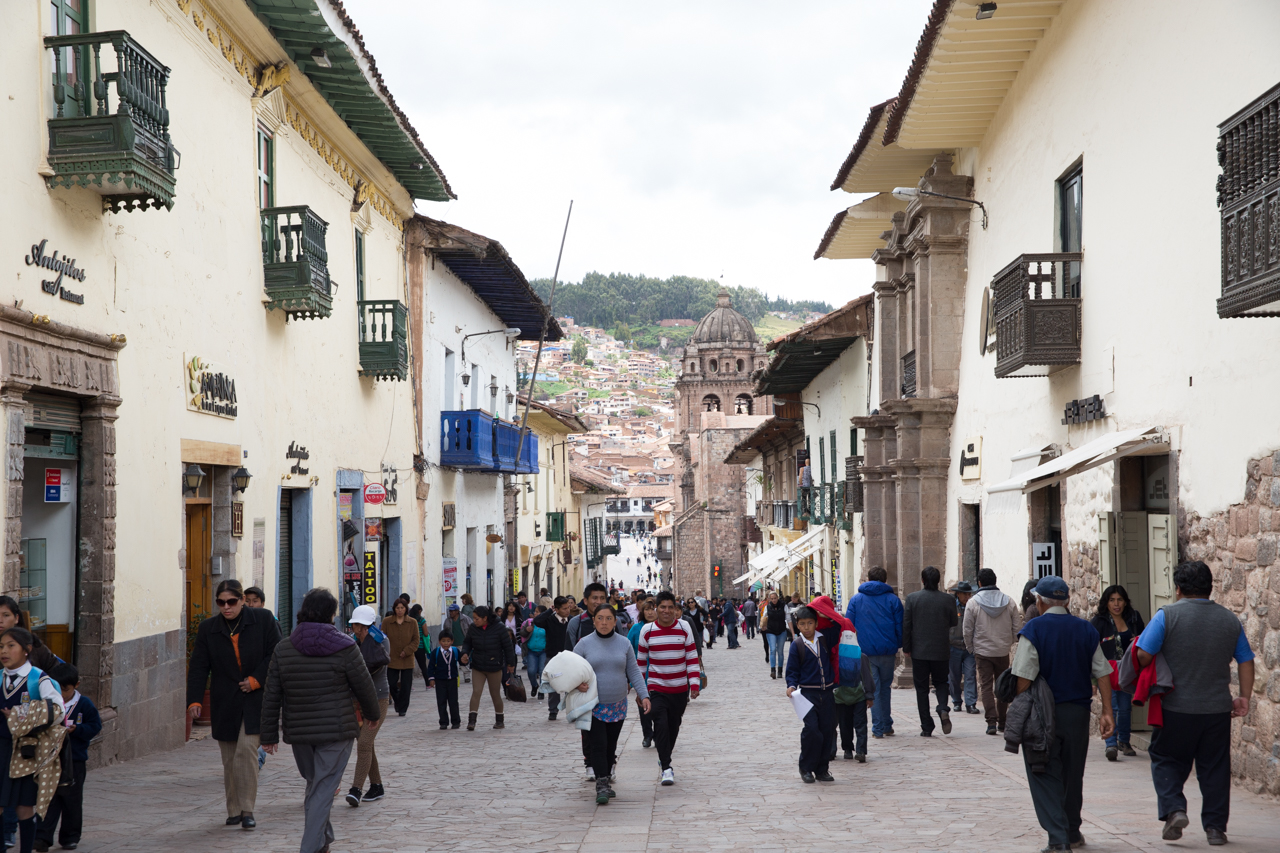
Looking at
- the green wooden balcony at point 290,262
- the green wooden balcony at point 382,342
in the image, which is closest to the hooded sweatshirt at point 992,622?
the green wooden balcony at point 290,262

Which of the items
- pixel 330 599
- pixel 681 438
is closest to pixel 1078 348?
pixel 330 599

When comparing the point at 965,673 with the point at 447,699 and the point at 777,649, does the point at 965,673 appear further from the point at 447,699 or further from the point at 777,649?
the point at 777,649

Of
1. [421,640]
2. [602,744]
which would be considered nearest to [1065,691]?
[602,744]

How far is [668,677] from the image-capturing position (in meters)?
10.4

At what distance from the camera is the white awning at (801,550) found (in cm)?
3480

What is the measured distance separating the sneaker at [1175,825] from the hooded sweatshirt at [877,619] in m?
5.18

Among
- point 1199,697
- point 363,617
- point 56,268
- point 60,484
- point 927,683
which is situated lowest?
point 927,683

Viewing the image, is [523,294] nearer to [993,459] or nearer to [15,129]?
[993,459]

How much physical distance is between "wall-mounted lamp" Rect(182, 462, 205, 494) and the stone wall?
30.1 ft

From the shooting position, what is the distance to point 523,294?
28.6 meters

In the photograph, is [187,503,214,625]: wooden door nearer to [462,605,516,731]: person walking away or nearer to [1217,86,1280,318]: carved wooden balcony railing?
[462,605,516,731]: person walking away

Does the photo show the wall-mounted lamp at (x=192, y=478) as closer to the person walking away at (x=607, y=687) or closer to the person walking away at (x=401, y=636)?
the person walking away at (x=401, y=636)

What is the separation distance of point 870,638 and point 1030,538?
128 inches

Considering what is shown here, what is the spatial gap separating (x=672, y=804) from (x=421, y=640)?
32.6ft
